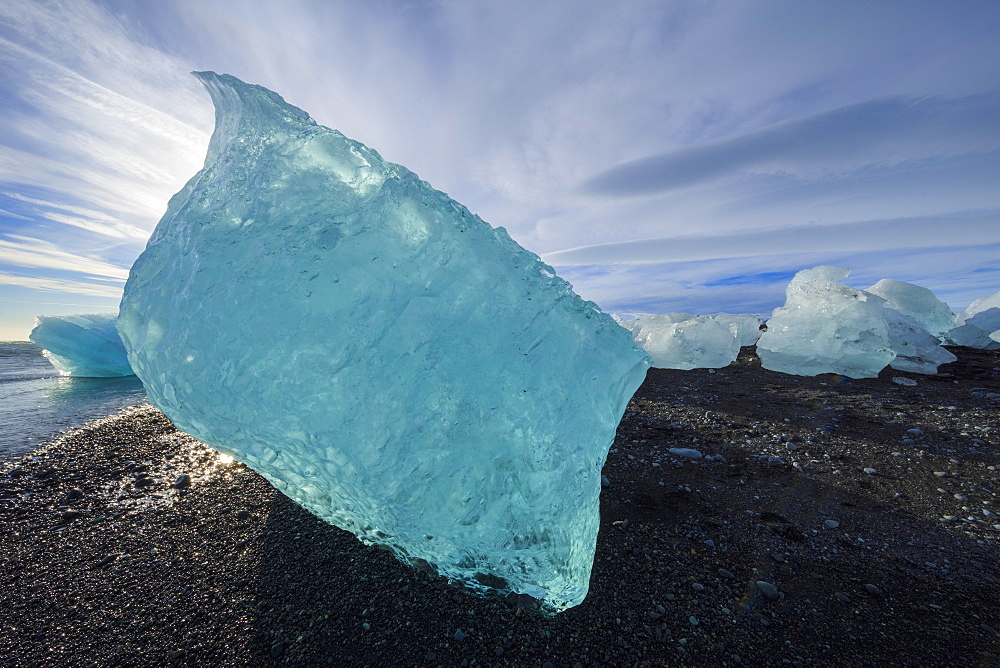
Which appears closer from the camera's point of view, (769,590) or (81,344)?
(769,590)

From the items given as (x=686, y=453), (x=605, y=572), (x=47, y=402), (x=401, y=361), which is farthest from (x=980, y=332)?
(x=47, y=402)

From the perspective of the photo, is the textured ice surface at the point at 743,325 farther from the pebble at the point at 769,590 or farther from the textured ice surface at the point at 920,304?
the pebble at the point at 769,590

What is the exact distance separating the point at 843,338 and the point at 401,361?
31.6 ft

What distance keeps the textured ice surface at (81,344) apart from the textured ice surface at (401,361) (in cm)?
1309

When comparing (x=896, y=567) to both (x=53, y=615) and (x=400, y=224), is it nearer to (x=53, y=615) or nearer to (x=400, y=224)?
(x=400, y=224)

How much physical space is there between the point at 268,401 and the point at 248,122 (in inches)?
74.2

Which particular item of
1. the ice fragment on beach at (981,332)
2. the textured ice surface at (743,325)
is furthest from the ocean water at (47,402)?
the ice fragment on beach at (981,332)

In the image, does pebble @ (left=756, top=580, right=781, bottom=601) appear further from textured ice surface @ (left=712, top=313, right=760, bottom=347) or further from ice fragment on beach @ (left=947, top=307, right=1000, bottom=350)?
ice fragment on beach @ (left=947, top=307, right=1000, bottom=350)

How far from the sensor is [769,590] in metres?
2.61

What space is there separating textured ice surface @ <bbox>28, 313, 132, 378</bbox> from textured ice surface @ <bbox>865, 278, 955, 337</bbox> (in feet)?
73.2

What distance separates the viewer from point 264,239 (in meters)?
2.47

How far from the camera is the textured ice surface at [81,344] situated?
11328mm

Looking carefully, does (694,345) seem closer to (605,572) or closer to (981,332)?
(605,572)

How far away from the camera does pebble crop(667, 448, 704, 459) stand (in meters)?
4.63
